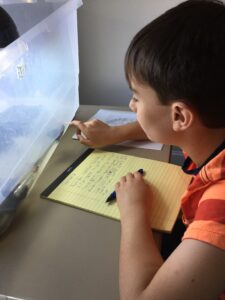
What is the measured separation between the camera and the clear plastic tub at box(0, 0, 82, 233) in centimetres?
67

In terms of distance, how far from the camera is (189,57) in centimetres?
53

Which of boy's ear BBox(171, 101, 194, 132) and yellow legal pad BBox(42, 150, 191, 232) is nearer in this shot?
boy's ear BBox(171, 101, 194, 132)

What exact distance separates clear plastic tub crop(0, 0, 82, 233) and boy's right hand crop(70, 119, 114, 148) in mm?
70

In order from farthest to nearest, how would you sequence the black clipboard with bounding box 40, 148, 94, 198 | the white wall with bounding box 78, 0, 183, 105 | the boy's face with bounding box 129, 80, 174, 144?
the white wall with bounding box 78, 0, 183, 105 → the black clipboard with bounding box 40, 148, 94, 198 → the boy's face with bounding box 129, 80, 174, 144

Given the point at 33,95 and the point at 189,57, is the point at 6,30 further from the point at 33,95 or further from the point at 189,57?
the point at 189,57

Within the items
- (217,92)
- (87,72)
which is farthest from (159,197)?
(87,72)

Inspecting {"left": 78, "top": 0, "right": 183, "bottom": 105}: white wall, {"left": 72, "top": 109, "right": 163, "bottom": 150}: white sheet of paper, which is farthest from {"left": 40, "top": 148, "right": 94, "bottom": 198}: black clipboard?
{"left": 78, "top": 0, "right": 183, "bottom": 105}: white wall

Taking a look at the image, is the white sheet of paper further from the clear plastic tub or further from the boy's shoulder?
the boy's shoulder

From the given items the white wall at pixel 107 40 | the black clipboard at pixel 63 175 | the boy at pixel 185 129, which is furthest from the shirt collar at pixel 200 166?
the white wall at pixel 107 40

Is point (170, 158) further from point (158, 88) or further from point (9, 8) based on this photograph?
point (9, 8)

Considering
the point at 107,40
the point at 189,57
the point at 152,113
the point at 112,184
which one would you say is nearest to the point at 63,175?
the point at 112,184

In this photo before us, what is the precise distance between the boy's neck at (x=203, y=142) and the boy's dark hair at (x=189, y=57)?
2 cm

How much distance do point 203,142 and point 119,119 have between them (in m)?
0.47

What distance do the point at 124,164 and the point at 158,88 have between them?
30 cm
